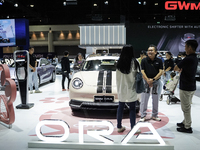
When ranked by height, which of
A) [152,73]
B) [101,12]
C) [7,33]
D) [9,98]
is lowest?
[9,98]

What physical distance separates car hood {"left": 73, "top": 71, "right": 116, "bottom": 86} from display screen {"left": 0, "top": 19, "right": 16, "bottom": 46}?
44.2 ft

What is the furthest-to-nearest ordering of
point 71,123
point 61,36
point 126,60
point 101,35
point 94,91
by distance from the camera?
point 61,36
point 101,35
point 94,91
point 71,123
point 126,60

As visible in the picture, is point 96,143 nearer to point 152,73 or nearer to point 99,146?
point 99,146

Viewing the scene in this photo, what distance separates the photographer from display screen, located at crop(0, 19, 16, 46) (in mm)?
16330

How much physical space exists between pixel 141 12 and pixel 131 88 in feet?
72.9

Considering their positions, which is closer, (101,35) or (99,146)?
(99,146)

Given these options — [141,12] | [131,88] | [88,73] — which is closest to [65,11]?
[141,12]

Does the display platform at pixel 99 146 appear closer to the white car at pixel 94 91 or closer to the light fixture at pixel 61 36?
the white car at pixel 94 91

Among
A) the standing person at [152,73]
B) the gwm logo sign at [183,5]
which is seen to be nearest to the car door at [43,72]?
the standing person at [152,73]

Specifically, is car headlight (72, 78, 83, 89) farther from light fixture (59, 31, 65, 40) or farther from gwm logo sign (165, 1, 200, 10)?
light fixture (59, 31, 65, 40)

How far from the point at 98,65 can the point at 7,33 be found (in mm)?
13490

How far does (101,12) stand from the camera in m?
19.3

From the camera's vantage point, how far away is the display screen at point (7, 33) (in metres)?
16.3

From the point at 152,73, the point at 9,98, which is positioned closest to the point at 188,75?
the point at 152,73
